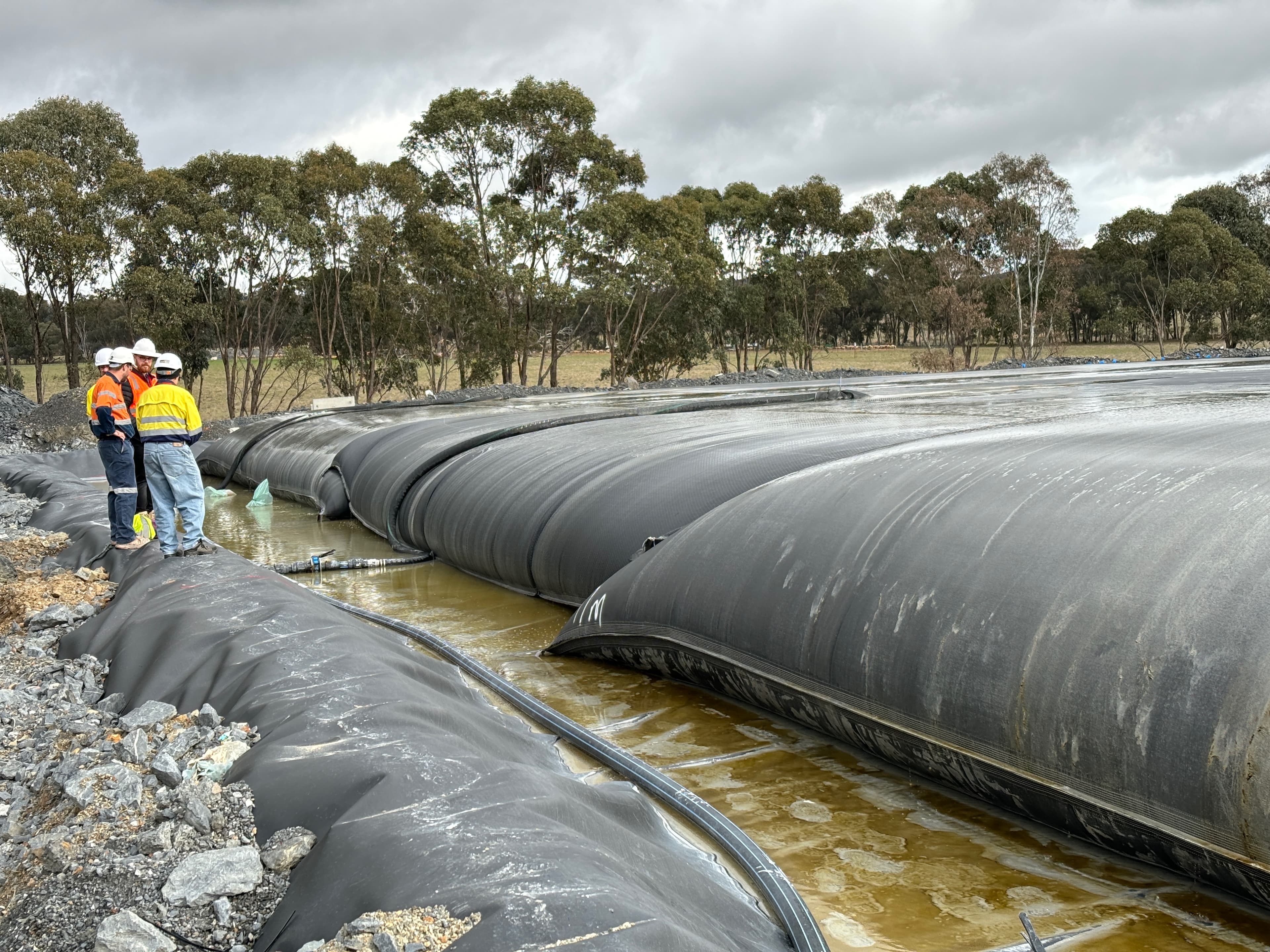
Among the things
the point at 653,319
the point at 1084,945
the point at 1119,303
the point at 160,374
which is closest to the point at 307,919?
the point at 1084,945

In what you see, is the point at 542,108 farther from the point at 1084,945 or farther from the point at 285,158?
the point at 1084,945

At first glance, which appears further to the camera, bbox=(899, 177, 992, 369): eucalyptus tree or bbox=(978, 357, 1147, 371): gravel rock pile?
bbox=(899, 177, 992, 369): eucalyptus tree

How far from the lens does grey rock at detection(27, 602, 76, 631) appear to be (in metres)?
4.27

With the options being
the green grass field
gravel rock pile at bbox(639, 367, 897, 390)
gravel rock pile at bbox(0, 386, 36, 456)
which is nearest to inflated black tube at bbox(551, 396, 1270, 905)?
gravel rock pile at bbox(0, 386, 36, 456)

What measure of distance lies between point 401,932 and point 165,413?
422 cm

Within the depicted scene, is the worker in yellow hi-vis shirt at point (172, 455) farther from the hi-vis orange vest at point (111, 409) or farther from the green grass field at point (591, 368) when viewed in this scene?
the green grass field at point (591, 368)

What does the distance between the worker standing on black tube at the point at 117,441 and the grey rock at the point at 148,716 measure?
3048 millimetres

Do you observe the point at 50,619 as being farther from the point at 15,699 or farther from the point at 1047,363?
the point at 1047,363

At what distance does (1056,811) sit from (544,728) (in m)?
1.87

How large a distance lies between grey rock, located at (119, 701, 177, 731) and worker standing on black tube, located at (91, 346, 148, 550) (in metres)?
3.05

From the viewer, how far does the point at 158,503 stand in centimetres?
535

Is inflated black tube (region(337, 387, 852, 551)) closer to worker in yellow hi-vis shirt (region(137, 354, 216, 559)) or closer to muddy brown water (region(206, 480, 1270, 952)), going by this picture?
worker in yellow hi-vis shirt (region(137, 354, 216, 559))

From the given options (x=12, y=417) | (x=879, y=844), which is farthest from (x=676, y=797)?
(x=12, y=417)

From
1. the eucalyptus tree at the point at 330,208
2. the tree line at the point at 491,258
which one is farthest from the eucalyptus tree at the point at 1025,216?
the eucalyptus tree at the point at 330,208
